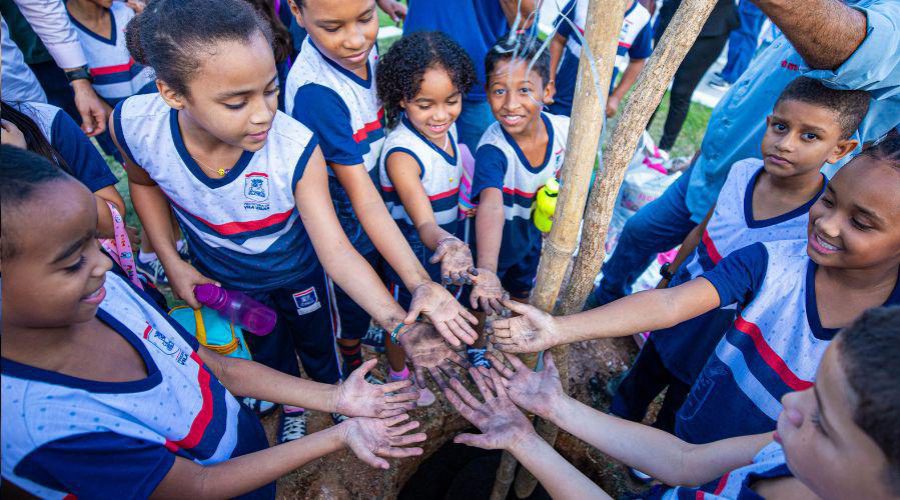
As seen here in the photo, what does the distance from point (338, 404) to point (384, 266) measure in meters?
1.03

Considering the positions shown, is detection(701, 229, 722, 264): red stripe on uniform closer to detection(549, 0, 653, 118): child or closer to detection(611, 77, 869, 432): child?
detection(611, 77, 869, 432): child

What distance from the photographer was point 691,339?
206 cm

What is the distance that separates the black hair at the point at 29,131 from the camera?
1585 millimetres

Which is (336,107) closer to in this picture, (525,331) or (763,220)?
(525,331)

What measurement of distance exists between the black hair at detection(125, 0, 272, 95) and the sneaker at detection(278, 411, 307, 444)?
160cm

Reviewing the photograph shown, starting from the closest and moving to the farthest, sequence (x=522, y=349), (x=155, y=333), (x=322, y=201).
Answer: (x=155, y=333) < (x=522, y=349) < (x=322, y=201)

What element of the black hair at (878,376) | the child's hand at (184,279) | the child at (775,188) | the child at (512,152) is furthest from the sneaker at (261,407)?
the black hair at (878,376)

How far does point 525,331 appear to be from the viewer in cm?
162

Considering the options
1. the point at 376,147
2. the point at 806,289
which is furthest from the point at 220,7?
the point at 806,289

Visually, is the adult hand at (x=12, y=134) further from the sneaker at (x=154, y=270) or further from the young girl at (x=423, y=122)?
the sneaker at (x=154, y=270)

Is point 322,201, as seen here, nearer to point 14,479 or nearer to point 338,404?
point 338,404

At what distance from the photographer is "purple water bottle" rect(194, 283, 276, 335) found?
1.85 m

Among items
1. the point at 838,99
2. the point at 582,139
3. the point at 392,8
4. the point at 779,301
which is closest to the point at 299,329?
the point at 582,139

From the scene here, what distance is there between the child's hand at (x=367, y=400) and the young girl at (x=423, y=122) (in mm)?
636
